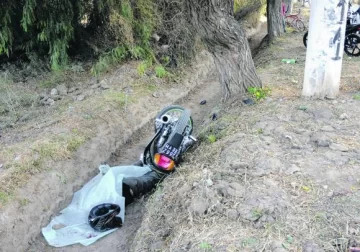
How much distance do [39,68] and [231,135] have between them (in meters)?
5.13

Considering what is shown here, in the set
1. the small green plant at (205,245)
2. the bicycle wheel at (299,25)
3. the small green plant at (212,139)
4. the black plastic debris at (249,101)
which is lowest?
the bicycle wheel at (299,25)

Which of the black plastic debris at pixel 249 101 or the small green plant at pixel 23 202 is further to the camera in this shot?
the black plastic debris at pixel 249 101

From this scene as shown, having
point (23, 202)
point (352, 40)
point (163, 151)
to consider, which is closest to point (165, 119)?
point (163, 151)

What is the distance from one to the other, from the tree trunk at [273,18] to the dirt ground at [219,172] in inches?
150

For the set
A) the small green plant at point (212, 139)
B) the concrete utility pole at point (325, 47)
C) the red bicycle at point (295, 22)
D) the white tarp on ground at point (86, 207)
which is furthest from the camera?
the red bicycle at point (295, 22)

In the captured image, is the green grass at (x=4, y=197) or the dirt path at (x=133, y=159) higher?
the green grass at (x=4, y=197)

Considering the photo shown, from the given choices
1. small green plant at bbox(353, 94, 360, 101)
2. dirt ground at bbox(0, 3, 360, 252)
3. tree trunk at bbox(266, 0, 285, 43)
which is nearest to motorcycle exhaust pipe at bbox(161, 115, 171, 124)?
dirt ground at bbox(0, 3, 360, 252)

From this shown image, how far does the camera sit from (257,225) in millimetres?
2953

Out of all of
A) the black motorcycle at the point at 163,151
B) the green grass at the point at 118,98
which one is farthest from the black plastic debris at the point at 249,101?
the green grass at the point at 118,98

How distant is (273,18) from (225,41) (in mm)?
5725

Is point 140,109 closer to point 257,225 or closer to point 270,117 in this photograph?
point 270,117

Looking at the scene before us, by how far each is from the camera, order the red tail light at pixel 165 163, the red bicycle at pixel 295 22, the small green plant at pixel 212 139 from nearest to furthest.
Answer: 1. the red tail light at pixel 165 163
2. the small green plant at pixel 212 139
3. the red bicycle at pixel 295 22

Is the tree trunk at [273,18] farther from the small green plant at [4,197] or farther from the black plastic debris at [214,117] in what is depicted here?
the small green plant at [4,197]

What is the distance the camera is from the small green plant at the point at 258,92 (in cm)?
555
